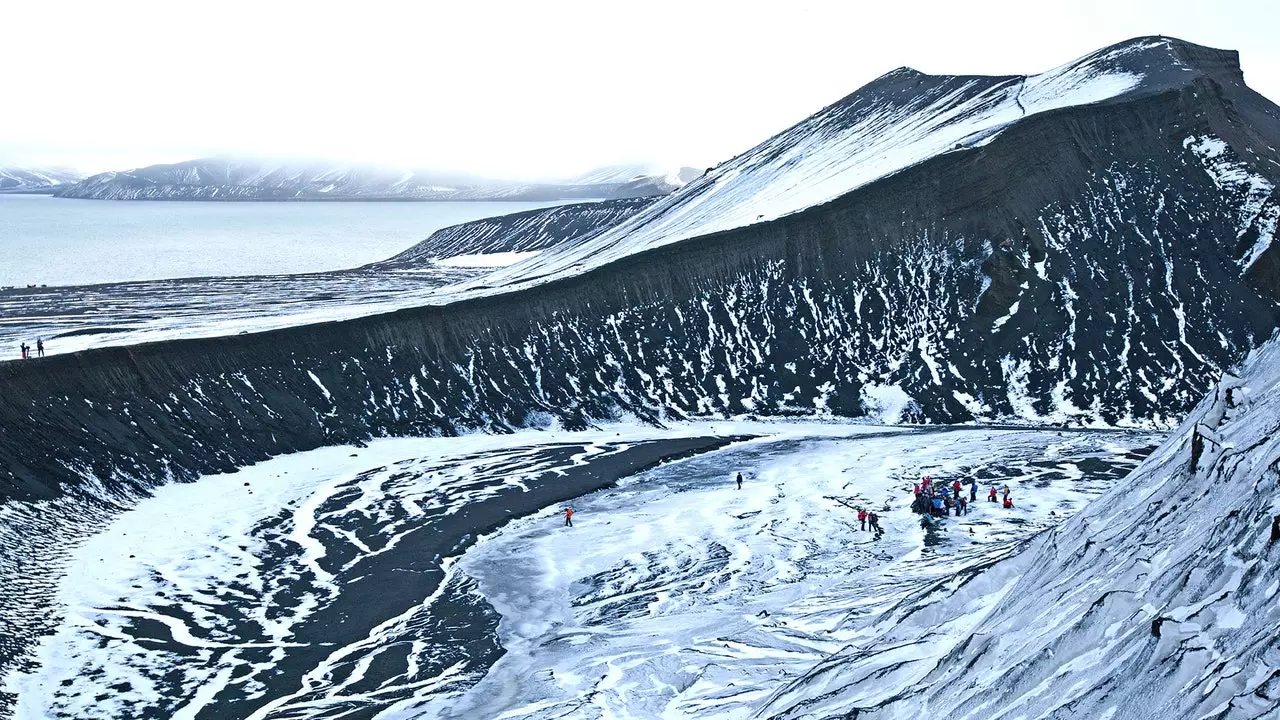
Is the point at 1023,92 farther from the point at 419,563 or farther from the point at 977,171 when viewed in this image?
the point at 419,563

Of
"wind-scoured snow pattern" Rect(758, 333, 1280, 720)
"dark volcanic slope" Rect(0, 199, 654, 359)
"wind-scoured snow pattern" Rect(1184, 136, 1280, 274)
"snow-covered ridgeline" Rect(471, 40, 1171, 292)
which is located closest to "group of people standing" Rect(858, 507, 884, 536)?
"wind-scoured snow pattern" Rect(758, 333, 1280, 720)

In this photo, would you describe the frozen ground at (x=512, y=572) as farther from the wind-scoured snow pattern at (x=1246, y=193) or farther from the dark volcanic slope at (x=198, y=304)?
the wind-scoured snow pattern at (x=1246, y=193)

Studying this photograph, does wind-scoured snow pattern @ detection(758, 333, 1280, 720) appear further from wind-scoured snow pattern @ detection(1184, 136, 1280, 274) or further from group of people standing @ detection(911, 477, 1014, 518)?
wind-scoured snow pattern @ detection(1184, 136, 1280, 274)

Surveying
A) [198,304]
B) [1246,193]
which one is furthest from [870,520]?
[198,304]

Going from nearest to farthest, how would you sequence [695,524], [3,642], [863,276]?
[3,642], [695,524], [863,276]

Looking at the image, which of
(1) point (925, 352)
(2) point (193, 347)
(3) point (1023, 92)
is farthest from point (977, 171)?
(2) point (193, 347)

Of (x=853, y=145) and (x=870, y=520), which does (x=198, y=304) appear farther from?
(x=870, y=520)
